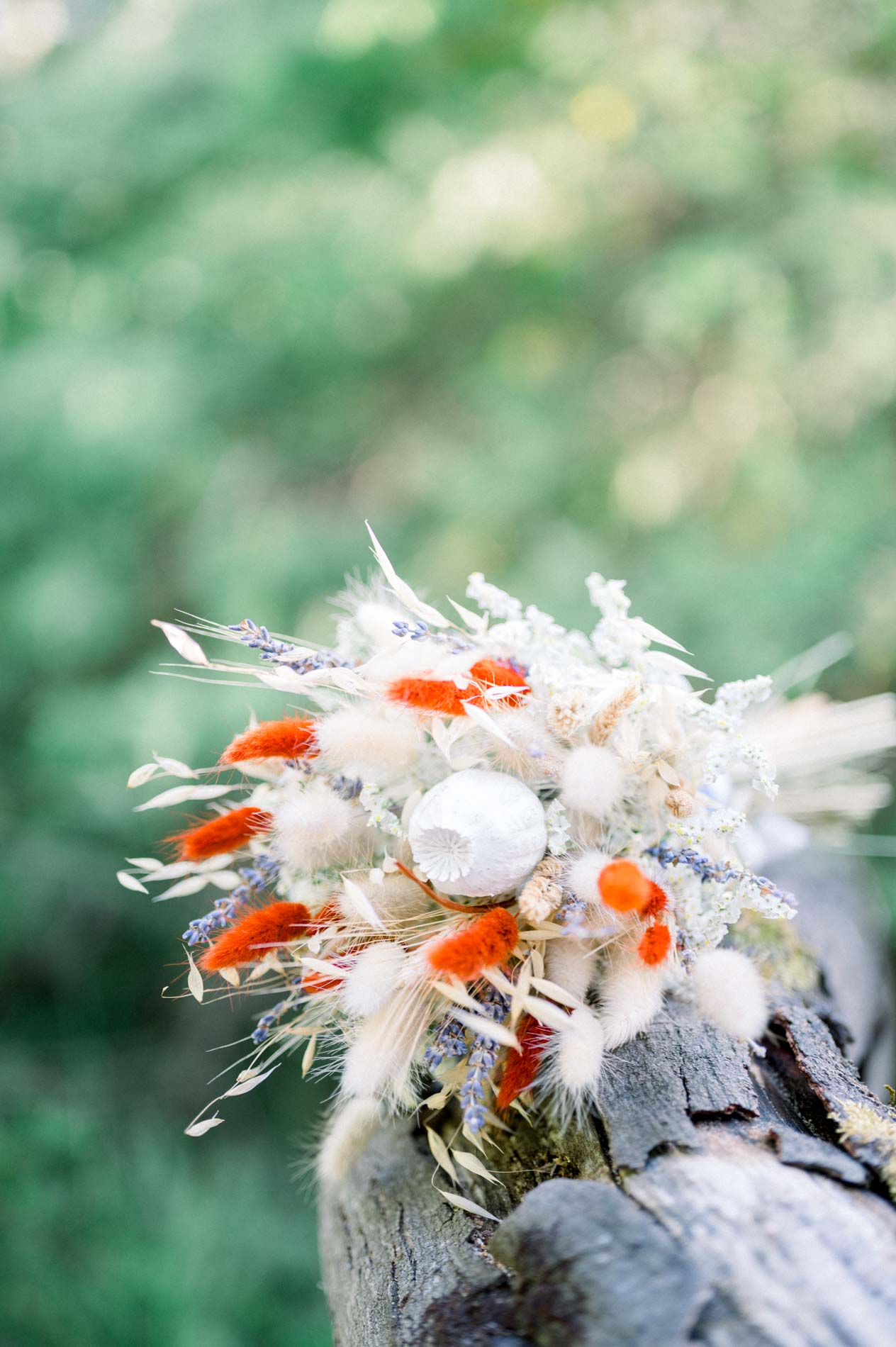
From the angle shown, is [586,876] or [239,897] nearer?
[586,876]

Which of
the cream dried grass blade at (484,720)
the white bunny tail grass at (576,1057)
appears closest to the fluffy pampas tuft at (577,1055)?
the white bunny tail grass at (576,1057)

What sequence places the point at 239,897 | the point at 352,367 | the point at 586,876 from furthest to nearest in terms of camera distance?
1. the point at 352,367
2. the point at 239,897
3. the point at 586,876

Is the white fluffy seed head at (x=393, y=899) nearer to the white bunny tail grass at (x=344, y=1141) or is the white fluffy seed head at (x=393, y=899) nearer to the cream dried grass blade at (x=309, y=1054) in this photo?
the cream dried grass blade at (x=309, y=1054)

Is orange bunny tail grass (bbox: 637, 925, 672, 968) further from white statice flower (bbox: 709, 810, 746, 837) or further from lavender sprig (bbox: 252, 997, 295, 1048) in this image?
lavender sprig (bbox: 252, 997, 295, 1048)

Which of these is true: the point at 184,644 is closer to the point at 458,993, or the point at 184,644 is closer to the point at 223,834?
the point at 223,834

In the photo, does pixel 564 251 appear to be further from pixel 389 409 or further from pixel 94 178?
pixel 94 178

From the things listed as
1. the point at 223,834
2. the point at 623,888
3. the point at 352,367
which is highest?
the point at 352,367

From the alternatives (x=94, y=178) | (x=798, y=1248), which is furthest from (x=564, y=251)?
(x=798, y=1248)

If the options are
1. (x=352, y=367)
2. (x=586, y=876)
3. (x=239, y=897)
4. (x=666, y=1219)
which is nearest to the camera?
(x=666, y=1219)

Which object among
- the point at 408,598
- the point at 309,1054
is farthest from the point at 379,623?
the point at 309,1054
